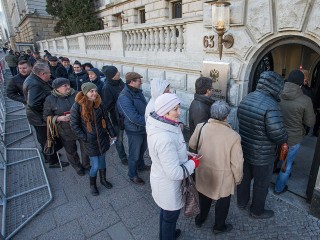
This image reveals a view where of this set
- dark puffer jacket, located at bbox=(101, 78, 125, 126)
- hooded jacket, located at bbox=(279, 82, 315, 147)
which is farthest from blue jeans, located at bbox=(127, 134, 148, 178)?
hooded jacket, located at bbox=(279, 82, 315, 147)

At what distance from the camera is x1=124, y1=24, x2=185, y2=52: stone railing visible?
5.20 m

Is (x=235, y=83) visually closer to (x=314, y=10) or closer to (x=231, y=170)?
(x=314, y=10)

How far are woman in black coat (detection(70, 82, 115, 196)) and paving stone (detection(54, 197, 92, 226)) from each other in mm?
247

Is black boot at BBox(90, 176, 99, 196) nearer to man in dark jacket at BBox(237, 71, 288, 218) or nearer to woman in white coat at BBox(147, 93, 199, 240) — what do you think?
woman in white coat at BBox(147, 93, 199, 240)

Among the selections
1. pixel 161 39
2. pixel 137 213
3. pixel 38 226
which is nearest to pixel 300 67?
pixel 161 39

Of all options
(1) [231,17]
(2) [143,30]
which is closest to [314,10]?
(1) [231,17]

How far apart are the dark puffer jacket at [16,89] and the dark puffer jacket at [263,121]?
453 centimetres

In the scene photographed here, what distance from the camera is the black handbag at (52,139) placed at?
3852 mm

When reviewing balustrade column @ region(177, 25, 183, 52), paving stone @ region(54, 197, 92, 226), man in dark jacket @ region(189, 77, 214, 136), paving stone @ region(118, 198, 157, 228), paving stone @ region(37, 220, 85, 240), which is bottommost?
paving stone @ region(37, 220, 85, 240)

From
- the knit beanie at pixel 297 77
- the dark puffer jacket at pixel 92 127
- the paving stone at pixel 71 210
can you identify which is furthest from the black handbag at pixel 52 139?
the knit beanie at pixel 297 77

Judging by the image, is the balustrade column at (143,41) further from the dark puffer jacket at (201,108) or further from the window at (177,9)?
the window at (177,9)

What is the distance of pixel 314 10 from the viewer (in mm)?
2797

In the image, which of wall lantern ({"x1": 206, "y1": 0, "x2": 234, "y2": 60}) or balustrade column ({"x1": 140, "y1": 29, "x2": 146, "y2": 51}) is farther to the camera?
balustrade column ({"x1": 140, "y1": 29, "x2": 146, "y2": 51})

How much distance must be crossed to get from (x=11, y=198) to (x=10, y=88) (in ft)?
7.90
